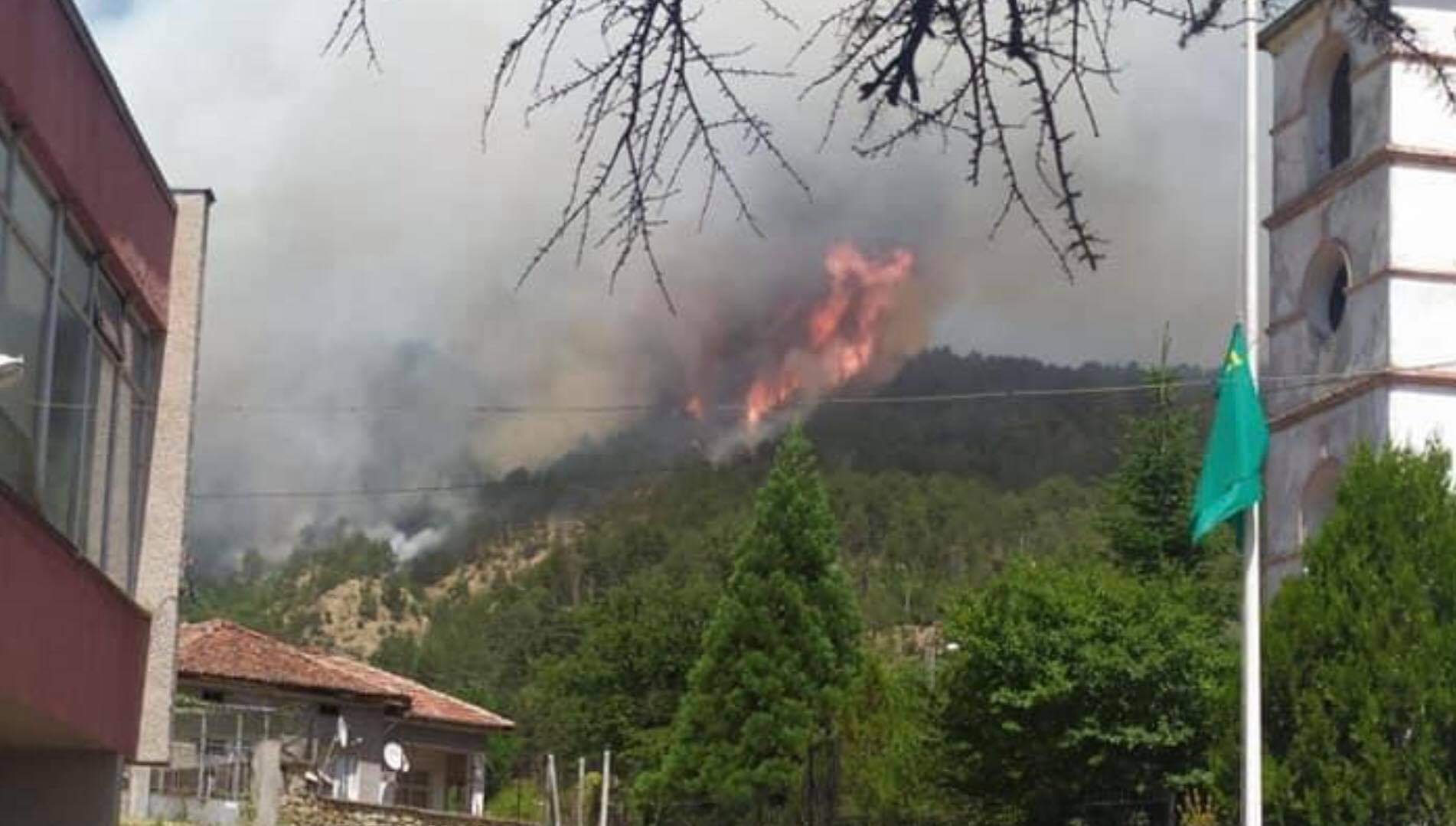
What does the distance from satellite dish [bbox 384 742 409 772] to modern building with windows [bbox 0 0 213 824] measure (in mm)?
29580

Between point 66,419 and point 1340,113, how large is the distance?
70.2 feet

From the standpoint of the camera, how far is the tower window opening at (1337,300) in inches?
1348

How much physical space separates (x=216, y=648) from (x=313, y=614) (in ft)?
411

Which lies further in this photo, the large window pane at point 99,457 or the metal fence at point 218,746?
the metal fence at point 218,746

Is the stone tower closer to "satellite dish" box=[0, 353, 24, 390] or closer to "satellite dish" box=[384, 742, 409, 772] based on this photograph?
"satellite dish" box=[384, 742, 409, 772]

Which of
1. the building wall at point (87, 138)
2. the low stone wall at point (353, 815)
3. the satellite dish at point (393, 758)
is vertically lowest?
the low stone wall at point (353, 815)

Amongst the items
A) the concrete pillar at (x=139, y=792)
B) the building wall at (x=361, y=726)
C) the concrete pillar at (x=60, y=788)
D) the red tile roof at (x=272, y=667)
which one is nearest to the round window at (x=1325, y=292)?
the concrete pillar at (x=139, y=792)

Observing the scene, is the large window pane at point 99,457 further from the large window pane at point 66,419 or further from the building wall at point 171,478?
the building wall at point 171,478

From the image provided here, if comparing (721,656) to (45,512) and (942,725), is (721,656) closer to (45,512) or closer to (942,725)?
(942,725)

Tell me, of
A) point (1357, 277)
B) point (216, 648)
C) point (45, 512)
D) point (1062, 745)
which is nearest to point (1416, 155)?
point (1357, 277)

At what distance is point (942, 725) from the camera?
34.7 meters

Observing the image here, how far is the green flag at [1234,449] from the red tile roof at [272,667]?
2600 cm

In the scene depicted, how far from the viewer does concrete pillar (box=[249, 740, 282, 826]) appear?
114 ft

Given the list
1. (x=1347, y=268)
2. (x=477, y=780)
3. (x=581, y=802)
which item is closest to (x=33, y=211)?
(x=1347, y=268)
